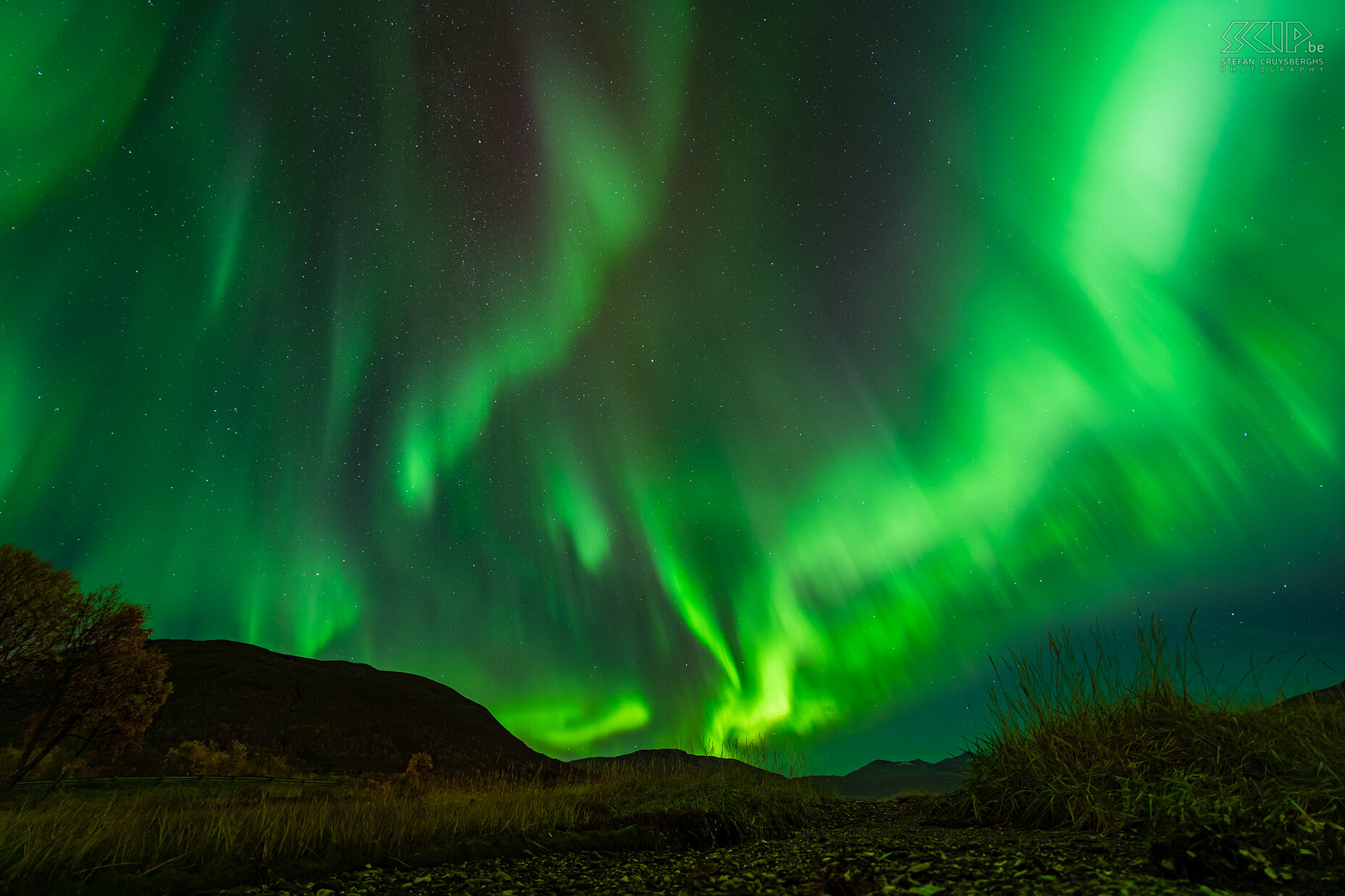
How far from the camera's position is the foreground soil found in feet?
16.7

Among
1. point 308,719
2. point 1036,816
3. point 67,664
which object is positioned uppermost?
point 308,719

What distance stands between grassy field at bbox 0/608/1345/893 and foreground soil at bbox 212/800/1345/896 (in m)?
0.44

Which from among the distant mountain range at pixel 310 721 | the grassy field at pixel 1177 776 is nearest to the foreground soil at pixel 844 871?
the grassy field at pixel 1177 776

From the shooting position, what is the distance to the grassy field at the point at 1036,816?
605 centimetres

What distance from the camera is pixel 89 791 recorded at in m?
27.3

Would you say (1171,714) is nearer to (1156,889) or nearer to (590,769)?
(1156,889)

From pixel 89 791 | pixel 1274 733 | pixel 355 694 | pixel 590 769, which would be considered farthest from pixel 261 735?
pixel 1274 733

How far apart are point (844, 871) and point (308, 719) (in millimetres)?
175119

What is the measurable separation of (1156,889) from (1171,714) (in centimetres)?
727

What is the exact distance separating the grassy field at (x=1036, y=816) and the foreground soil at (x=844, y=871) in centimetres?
44

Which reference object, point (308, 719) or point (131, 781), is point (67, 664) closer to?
point (131, 781)

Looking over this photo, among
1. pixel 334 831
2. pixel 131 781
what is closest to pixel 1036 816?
pixel 334 831

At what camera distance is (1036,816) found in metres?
9.67

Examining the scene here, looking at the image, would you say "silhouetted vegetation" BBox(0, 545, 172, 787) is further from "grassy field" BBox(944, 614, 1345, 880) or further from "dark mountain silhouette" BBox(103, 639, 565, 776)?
"dark mountain silhouette" BBox(103, 639, 565, 776)
